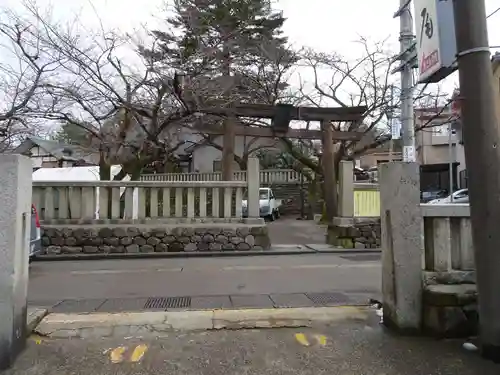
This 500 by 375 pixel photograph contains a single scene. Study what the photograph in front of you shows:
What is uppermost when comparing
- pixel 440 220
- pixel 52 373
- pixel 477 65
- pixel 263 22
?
pixel 263 22

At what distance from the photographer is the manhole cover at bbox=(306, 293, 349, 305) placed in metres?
5.72

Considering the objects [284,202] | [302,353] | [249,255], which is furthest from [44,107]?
[284,202]

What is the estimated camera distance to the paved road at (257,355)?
3.56m

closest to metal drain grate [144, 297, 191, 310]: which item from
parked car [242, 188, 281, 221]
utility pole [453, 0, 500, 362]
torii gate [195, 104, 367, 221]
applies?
utility pole [453, 0, 500, 362]

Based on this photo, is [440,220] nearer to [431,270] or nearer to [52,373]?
[431,270]

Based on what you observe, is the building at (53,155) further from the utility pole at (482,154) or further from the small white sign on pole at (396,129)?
the utility pole at (482,154)

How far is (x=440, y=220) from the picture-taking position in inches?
182

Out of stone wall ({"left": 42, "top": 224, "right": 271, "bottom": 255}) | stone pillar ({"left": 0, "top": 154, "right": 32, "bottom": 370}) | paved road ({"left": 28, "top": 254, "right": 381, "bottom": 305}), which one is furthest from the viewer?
stone wall ({"left": 42, "top": 224, "right": 271, "bottom": 255})

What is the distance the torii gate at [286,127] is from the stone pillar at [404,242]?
856cm

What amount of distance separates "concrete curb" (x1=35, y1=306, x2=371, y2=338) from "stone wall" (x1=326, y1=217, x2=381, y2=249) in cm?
740

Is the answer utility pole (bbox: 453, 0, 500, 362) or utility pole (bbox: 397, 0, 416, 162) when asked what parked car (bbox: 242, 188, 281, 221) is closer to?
utility pole (bbox: 397, 0, 416, 162)

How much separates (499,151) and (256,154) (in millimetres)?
27841

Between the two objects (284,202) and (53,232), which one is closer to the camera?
(53,232)

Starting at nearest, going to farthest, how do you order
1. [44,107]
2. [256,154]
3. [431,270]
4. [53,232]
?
1. [431,270]
2. [53,232]
3. [44,107]
4. [256,154]
